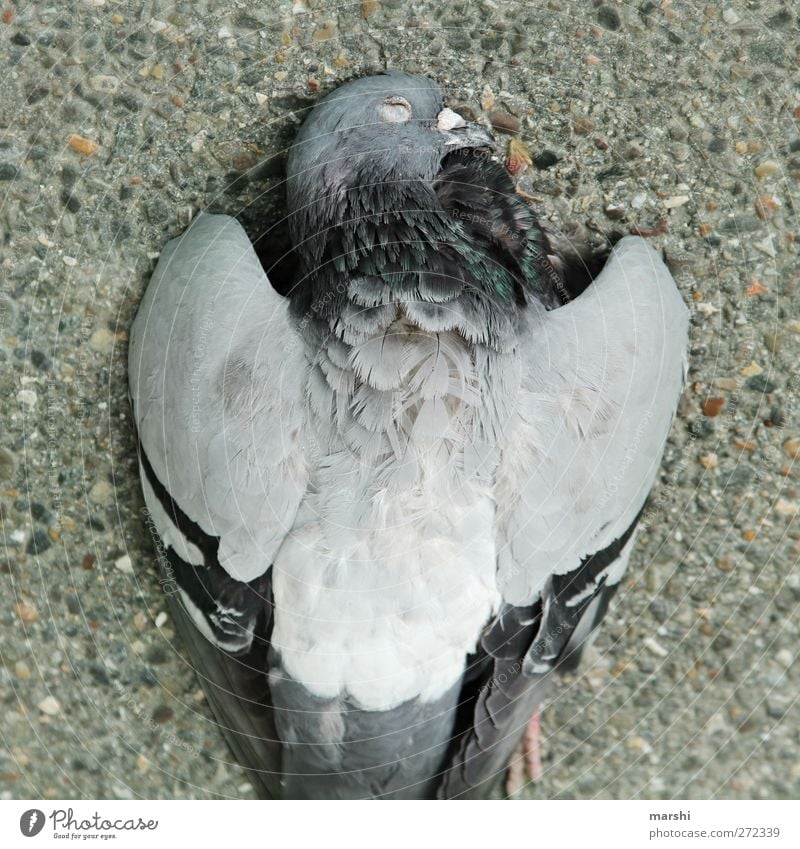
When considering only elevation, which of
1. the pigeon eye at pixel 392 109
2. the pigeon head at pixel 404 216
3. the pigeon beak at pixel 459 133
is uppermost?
the pigeon eye at pixel 392 109

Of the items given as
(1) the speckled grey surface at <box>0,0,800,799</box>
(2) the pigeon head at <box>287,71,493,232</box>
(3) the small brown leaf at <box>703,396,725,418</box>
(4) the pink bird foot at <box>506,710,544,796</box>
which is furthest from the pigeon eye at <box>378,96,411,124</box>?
(4) the pink bird foot at <box>506,710,544,796</box>

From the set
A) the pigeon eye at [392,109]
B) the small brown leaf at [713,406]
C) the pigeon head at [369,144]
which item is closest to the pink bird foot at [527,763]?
the small brown leaf at [713,406]

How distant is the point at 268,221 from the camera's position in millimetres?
1513

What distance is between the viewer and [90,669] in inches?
60.7

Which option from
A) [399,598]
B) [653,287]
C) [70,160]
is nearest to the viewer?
[399,598]

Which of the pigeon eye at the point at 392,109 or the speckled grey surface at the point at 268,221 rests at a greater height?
the pigeon eye at the point at 392,109

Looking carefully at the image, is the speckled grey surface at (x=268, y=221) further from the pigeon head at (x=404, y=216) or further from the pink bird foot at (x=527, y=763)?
the pigeon head at (x=404, y=216)

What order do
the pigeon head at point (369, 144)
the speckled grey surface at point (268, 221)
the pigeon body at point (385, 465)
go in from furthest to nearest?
the speckled grey surface at point (268, 221) < the pigeon head at point (369, 144) < the pigeon body at point (385, 465)

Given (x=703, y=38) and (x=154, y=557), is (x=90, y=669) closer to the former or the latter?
(x=154, y=557)

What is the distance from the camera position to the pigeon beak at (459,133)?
140 centimetres

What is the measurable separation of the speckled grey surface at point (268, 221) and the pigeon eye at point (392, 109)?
0.19 metres

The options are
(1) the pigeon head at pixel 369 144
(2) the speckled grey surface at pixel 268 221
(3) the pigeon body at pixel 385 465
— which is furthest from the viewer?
(2) the speckled grey surface at pixel 268 221

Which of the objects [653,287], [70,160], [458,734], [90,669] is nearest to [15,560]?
[90,669]

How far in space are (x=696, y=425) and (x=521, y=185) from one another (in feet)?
1.97
